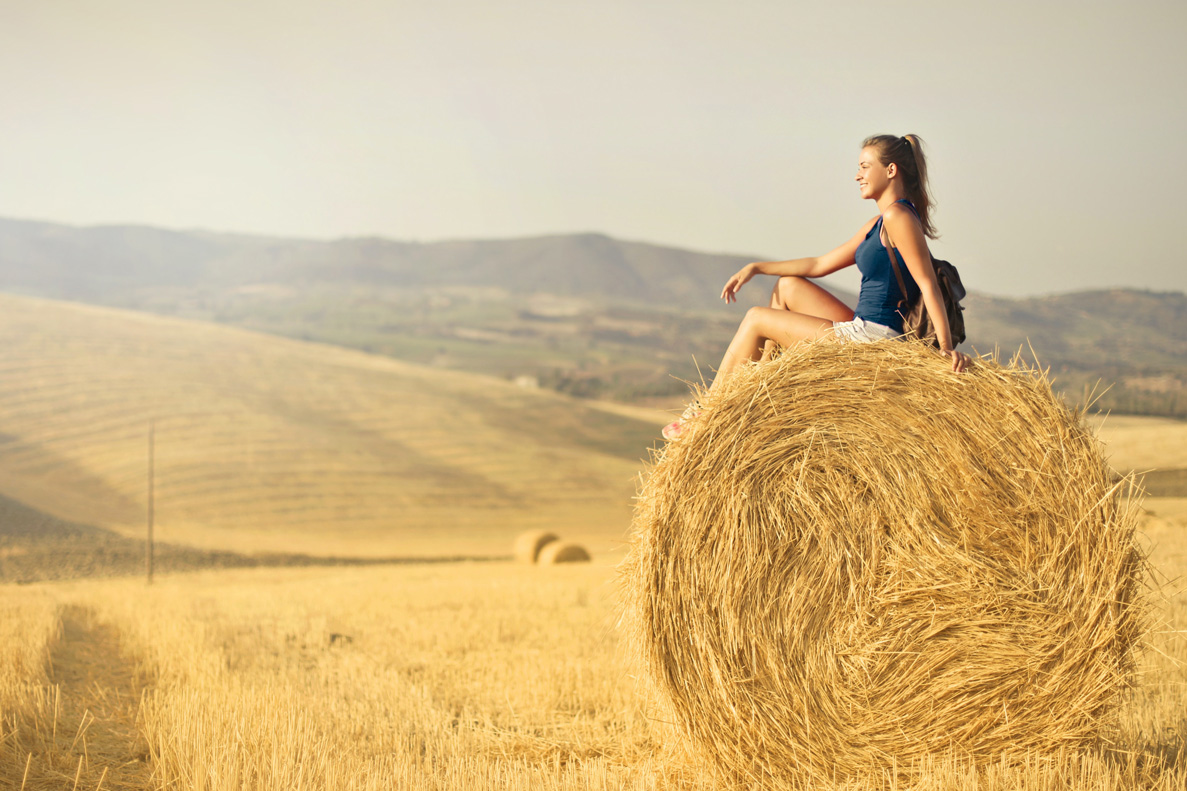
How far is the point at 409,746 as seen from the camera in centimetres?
446

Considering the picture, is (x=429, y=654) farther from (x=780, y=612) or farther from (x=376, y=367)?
(x=376, y=367)

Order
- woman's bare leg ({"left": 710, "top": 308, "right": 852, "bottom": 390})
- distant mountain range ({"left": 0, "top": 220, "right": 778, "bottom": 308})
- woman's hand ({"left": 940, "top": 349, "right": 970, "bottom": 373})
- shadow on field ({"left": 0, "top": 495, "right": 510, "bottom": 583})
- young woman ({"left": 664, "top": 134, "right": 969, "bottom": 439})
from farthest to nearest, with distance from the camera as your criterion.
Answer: distant mountain range ({"left": 0, "top": 220, "right": 778, "bottom": 308}), shadow on field ({"left": 0, "top": 495, "right": 510, "bottom": 583}), woman's bare leg ({"left": 710, "top": 308, "right": 852, "bottom": 390}), young woman ({"left": 664, "top": 134, "right": 969, "bottom": 439}), woman's hand ({"left": 940, "top": 349, "right": 970, "bottom": 373})

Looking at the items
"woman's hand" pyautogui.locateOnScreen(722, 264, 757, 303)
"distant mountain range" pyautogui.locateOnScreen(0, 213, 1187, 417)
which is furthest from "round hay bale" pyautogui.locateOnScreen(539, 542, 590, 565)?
"woman's hand" pyautogui.locateOnScreen(722, 264, 757, 303)

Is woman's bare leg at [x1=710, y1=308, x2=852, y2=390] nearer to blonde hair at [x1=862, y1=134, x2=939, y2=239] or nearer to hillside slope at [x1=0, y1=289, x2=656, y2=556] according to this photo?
blonde hair at [x1=862, y1=134, x2=939, y2=239]

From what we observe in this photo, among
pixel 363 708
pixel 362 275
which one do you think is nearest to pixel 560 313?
pixel 362 275

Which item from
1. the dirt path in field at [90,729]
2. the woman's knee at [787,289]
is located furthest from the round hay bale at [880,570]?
the dirt path in field at [90,729]

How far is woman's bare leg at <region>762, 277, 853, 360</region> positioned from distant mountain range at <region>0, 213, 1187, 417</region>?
576 mm

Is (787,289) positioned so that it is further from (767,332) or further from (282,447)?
(282,447)

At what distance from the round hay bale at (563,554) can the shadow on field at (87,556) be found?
21.4ft

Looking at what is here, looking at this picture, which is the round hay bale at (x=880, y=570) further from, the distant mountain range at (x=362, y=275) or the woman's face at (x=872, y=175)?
the distant mountain range at (x=362, y=275)

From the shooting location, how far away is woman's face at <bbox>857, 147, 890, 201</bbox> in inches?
164

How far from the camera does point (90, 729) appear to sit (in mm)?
4586

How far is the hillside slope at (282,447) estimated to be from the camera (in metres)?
33.2

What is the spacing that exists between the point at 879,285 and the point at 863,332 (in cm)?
25
